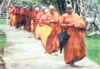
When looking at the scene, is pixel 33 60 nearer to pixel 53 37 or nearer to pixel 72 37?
pixel 53 37

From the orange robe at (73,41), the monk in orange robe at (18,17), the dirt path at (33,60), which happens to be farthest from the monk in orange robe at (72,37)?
the monk in orange robe at (18,17)

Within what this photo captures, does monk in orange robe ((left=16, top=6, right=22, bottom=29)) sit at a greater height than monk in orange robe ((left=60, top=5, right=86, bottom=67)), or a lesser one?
lesser

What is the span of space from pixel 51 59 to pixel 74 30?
6.03ft

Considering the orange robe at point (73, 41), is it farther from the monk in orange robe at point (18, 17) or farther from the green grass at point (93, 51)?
the monk in orange robe at point (18, 17)

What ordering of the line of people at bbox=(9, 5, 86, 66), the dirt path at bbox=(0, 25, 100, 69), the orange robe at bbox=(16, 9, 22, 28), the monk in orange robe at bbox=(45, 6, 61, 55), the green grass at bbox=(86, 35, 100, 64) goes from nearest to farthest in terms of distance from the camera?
the line of people at bbox=(9, 5, 86, 66), the dirt path at bbox=(0, 25, 100, 69), the green grass at bbox=(86, 35, 100, 64), the monk in orange robe at bbox=(45, 6, 61, 55), the orange robe at bbox=(16, 9, 22, 28)

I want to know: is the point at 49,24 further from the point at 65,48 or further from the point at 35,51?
the point at 65,48

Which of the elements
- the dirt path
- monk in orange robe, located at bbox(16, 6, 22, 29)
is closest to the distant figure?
the dirt path

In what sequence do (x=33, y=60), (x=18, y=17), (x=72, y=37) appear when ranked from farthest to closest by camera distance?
(x=18, y=17) → (x=33, y=60) → (x=72, y=37)

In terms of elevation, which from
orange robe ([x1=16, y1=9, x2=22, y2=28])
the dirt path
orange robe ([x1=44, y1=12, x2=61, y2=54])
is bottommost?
orange robe ([x1=16, y1=9, x2=22, y2=28])

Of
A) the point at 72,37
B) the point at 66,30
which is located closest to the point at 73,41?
the point at 72,37

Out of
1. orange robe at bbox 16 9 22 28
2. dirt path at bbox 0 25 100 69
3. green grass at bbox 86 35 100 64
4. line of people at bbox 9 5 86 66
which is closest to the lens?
line of people at bbox 9 5 86 66

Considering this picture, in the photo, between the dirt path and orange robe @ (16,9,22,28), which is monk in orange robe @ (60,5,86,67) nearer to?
the dirt path

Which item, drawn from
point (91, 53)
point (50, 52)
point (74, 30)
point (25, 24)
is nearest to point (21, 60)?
point (50, 52)

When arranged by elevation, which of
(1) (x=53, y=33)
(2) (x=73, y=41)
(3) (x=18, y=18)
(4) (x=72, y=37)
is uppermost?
(4) (x=72, y=37)
